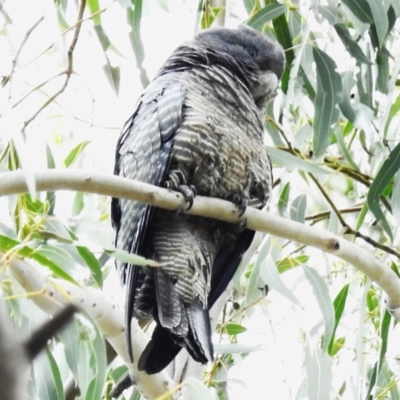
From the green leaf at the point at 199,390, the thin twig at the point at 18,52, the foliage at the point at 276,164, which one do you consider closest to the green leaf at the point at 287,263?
the foliage at the point at 276,164

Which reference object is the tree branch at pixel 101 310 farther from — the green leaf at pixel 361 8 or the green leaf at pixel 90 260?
the green leaf at pixel 361 8

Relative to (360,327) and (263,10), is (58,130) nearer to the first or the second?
(263,10)

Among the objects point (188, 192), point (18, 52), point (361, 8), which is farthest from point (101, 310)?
point (361, 8)

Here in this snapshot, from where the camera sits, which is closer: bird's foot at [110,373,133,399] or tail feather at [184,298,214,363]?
tail feather at [184,298,214,363]

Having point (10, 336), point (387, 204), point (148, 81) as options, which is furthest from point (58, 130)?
point (10, 336)

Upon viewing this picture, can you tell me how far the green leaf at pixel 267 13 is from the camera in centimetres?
221

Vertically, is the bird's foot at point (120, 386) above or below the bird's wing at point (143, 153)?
below

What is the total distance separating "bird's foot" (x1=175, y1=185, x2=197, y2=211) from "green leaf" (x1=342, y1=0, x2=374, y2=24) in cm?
58

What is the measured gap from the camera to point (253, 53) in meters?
2.40

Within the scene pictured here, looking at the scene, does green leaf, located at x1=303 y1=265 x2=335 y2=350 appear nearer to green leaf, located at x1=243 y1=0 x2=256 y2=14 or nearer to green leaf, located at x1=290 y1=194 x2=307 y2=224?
green leaf, located at x1=290 y1=194 x2=307 y2=224

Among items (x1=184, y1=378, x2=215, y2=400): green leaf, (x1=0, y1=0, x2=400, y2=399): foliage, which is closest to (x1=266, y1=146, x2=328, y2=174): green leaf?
(x1=0, y1=0, x2=400, y2=399): foliage

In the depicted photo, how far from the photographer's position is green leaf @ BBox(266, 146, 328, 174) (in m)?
2.08

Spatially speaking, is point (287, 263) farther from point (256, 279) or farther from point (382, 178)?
point (382, 178)

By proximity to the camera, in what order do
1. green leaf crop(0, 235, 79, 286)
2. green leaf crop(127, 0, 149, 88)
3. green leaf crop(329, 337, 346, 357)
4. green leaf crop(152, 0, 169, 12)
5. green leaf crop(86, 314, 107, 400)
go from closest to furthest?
green leaf crop(0, 235, 79, 286) → green leaf crop(86, 314, 107, 400) → green leaf crop(127, 0, 149, 88) → green leaf crop(152, 0, 169, 12) → green leaf crop(329, 337, 346, 357)
